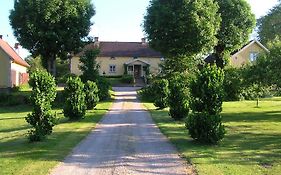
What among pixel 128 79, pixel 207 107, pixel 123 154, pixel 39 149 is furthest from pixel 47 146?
pixel 128 79

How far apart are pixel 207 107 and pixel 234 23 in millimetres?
34827

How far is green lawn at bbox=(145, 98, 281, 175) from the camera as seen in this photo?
1170 cm

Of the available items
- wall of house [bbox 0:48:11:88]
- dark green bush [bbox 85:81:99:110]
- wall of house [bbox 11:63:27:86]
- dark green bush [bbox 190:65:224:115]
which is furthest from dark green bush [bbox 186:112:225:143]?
wall of house [bbox 11:63:27:86]

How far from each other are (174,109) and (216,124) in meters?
8.51

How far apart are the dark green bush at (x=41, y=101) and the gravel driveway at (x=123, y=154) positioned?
5.95ft

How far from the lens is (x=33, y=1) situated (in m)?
42.1

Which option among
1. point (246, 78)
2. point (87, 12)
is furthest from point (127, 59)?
point (246, 78)

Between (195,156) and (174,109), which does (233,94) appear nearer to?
(174,109)

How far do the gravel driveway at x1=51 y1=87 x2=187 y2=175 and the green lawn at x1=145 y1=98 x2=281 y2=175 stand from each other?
1.87 feet

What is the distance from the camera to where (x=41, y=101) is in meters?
17.5

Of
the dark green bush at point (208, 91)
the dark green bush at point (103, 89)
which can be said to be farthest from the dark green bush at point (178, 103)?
the dark green bush at point (103, 89)

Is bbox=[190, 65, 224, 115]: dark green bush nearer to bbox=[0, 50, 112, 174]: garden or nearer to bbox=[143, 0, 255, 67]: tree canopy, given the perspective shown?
bbox=[0, 50, 112, 174]: garden

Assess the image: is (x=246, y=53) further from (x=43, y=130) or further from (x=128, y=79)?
(x=43, y=130)

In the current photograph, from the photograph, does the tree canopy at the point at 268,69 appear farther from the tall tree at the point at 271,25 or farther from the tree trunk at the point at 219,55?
the tall tree at the point at 271,25
